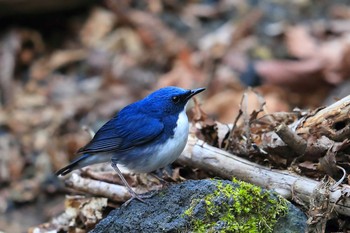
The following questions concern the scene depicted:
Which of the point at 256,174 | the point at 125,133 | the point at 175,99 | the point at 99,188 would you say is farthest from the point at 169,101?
the point at 99,188

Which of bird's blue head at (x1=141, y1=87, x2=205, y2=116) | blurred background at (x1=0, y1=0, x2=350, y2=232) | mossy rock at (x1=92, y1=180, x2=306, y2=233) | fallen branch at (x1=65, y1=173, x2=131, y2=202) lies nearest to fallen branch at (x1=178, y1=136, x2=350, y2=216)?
mossy rock at (x1=92, y1=180, x2=306, y2=233)

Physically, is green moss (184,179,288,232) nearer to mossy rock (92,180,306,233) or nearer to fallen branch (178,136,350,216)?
mossy rock (92,180,306,233)

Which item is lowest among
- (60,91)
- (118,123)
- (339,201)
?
(60,91)

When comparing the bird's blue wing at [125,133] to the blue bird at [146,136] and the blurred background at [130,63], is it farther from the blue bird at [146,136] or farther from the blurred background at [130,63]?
the blurred background at [130,63]

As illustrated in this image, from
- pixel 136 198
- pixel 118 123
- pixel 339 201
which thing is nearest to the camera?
pixel 339 201

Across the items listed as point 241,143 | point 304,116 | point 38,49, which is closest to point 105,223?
point 241,143

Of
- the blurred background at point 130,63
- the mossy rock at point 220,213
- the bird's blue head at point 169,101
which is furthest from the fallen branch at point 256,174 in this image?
the blurred background at point 130,63

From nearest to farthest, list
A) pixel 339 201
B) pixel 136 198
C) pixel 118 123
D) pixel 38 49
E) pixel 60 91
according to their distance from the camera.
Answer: pixel 339 201 < pixel 136 198 < pixel 118 123 < pixel 60 91 < pixel 38 49

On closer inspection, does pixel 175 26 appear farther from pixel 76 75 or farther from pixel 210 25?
pixel 76 75
